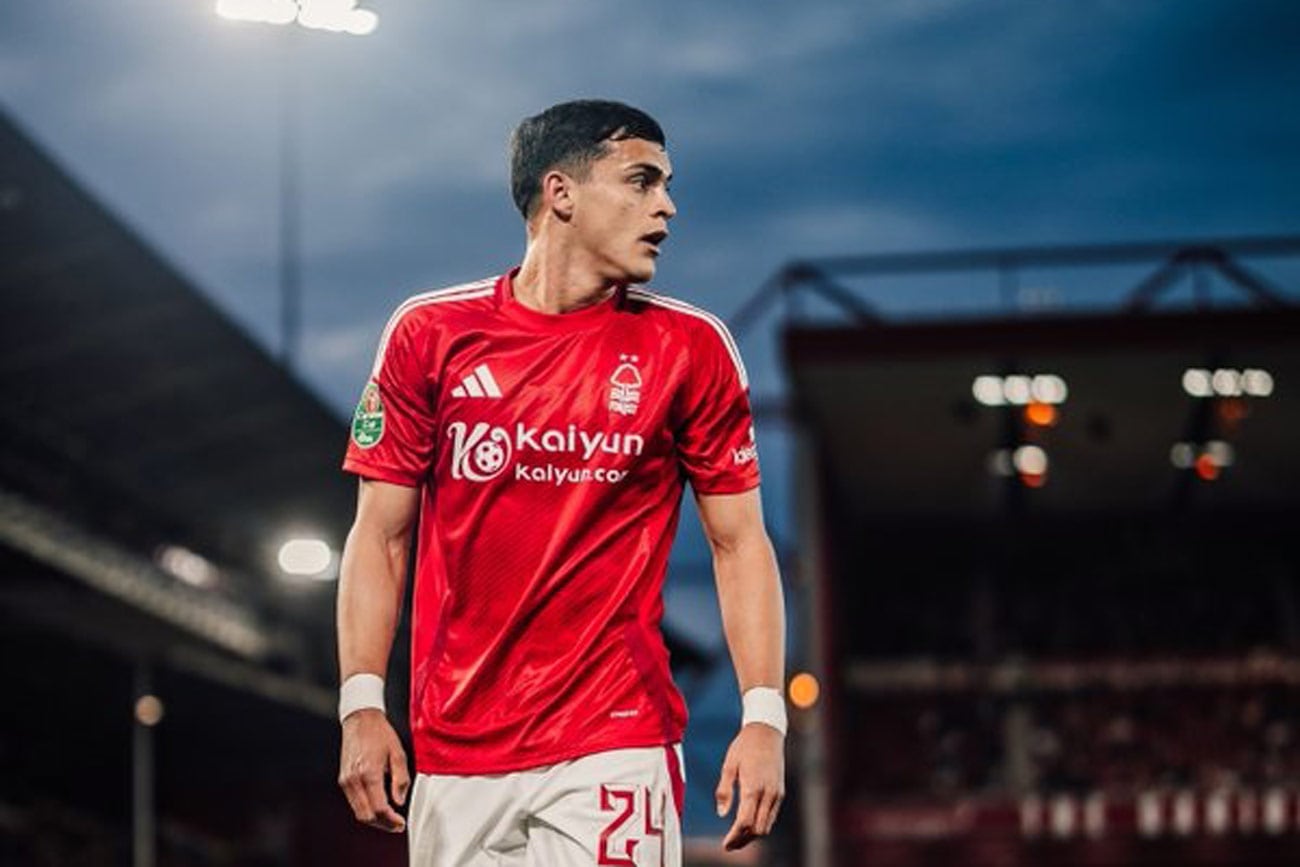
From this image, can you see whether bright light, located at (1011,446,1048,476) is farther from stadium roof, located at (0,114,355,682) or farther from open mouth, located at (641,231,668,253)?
open mouth, located at (641,231,668,253)

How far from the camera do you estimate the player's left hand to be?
4363 millimetres

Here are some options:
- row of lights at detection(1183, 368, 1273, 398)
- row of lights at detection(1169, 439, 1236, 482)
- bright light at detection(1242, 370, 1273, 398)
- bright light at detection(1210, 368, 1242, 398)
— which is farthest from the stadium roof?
row of lights at detection(1169, 439, 1236, 482)

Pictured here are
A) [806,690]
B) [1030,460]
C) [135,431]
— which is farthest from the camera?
[1030,460]

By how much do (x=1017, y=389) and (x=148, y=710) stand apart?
10.2 meters

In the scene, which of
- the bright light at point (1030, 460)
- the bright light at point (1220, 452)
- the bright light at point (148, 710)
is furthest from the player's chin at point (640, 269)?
the bright light at point (1220, 452)

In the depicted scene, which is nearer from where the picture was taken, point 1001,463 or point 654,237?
point 654,237

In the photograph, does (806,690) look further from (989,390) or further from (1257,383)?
(1257,383)

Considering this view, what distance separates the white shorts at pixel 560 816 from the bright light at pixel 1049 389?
21965 mm

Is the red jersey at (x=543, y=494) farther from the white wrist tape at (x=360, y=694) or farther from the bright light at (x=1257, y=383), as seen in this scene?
the bright light at (x=1257, y=383)

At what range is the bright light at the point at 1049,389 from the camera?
2614 cm

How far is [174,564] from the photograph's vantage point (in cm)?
2473

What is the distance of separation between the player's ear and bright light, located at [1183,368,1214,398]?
21.8 metres

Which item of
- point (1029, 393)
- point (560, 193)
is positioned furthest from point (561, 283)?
point (1029, 393)

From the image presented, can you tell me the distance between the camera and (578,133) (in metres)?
4.70
